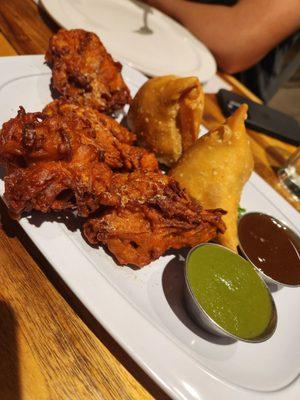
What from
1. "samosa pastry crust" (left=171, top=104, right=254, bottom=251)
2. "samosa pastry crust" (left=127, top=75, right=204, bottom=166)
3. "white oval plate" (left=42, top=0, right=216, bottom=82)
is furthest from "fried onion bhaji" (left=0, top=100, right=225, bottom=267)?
"white oval plate" (left=42, top=0, right=216, bottom=82)

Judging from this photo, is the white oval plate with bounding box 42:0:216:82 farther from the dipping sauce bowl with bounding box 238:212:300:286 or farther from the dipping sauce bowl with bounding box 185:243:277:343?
the dipping sauce bowl with bounding box 185:243:277:343

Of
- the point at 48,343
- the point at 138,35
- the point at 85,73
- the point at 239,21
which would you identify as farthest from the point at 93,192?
the point at 239,21

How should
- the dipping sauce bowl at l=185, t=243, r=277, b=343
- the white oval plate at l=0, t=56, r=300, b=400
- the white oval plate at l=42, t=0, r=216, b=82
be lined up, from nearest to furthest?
the white oval plate at l=0, t=56, r=300, b=400 → the dipping sauce bowl at l=185, t=243, r=277, b=343 → the white oval plate at l=42, t=0, r=216, b=82

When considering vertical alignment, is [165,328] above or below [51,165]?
Result: below

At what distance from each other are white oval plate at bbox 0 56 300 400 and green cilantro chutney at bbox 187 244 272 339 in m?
0.14

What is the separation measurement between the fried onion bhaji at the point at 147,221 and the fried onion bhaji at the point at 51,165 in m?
0.11

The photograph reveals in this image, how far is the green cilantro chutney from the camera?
1.84m

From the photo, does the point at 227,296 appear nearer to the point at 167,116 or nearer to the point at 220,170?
the point at 220,170

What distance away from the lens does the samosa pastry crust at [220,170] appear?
91.2 inches

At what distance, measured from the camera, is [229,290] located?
1971 mm

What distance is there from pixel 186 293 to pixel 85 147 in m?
0.92

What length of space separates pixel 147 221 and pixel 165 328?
0.53m

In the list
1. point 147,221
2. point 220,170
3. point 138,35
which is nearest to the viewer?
point 147,221

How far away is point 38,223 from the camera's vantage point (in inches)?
71.2
